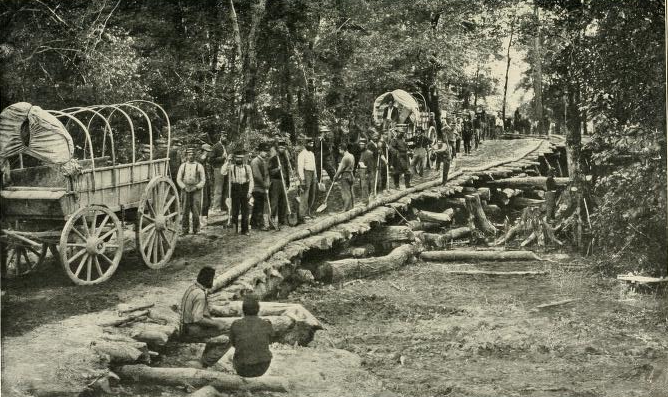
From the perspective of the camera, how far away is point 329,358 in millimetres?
5781

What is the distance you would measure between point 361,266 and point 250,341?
12.9 feet

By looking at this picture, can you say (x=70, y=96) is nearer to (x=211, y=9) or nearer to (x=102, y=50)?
(x=102, y=50)

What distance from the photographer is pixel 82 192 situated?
6047mm

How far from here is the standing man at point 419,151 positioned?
584 inches

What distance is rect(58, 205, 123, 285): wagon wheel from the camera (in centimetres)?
579

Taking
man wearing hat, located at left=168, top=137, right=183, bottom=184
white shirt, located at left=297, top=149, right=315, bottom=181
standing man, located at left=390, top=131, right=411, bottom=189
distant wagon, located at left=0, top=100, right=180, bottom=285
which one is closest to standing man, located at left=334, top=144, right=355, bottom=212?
white shirt, located at left=297, top=149, right=315, bottom=181

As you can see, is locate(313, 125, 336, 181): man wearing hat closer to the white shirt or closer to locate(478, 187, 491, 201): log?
the white shirt

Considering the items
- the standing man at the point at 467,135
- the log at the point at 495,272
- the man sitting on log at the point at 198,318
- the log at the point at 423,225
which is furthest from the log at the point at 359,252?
the standing man at the point at 467,135

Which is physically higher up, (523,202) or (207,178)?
(207,178)

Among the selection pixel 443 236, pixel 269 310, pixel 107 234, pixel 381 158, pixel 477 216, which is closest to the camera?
pixel 269 310

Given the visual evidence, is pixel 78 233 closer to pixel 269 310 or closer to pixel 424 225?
pixel 269 310

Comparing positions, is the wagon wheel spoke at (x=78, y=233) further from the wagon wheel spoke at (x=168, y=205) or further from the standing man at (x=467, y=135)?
the standing man at (x=467, y=135)

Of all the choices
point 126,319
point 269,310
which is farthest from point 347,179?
point 126,319

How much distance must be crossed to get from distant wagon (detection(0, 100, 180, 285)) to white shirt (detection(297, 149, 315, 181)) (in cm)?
249
